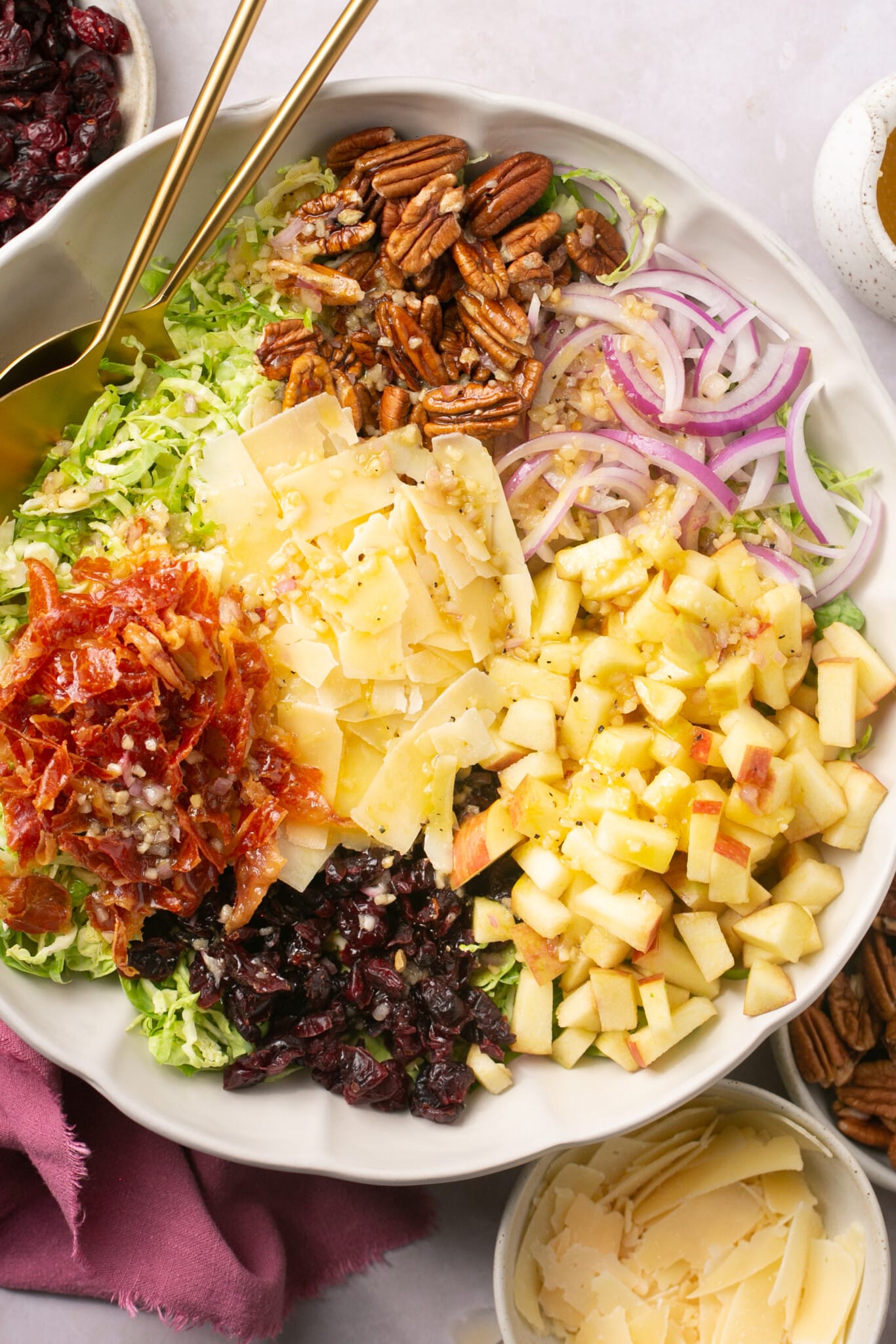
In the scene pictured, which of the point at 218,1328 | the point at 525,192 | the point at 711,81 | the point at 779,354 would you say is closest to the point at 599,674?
the point at 779,354

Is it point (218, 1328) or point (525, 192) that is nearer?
point (525, 192)

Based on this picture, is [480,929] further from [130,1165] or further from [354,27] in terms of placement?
[354,27]

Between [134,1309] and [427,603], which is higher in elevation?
[427,603]

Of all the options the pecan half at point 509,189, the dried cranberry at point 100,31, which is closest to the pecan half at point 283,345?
the pecan half at point 509,189

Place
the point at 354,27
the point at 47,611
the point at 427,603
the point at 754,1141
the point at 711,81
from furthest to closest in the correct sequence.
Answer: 1. the point at 711,81
2. the point at 754,1141
3. the point at 427,603
4. the point at 47,611
5. the point at 354,27

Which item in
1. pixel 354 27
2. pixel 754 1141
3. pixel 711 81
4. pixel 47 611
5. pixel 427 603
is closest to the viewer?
pixel 354 27

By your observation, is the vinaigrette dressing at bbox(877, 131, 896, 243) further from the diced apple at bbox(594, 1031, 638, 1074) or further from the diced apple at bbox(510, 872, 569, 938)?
the diced apple at bbox(594, 1031, 638, 1074)
